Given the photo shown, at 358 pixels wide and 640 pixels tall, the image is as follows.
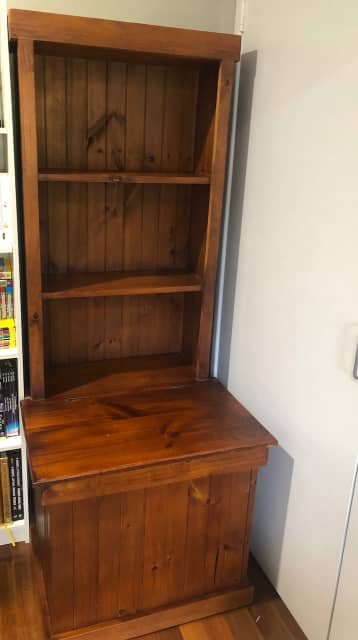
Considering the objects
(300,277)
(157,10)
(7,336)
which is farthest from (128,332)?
(157,10)

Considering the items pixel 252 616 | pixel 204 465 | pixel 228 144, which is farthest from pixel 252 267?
pixel 252 616

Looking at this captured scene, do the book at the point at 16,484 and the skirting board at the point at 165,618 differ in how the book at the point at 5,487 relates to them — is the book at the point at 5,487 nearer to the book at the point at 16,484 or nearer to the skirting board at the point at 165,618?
the book at the point at 16,484

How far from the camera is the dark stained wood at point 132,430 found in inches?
62.7

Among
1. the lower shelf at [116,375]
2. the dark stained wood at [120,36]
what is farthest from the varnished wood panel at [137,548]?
the dark stained wood at [120,36]

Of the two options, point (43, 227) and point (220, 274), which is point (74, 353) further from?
point (220, 274)

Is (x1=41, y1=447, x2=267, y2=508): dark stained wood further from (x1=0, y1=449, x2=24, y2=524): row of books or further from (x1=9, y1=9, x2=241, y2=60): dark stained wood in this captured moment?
(x1=9, y1=9, x2=241, y2=60): dark stained wood

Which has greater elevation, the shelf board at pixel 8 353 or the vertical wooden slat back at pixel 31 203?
the vertical wooden slat back at pixel 31 203

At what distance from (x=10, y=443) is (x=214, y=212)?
43.2 inches

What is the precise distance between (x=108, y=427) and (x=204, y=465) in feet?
1.05

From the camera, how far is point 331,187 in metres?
1.52

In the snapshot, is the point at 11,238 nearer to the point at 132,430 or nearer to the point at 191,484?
the point at 132,430

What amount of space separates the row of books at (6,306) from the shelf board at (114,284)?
0.12 metres

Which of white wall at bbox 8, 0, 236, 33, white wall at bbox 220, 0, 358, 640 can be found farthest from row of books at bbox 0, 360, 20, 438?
white wall at bbox 8, 0, 236, 33

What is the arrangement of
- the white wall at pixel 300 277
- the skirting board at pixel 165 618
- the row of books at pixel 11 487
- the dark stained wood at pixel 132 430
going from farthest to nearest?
the row of books at pixel 11 487, the skirting board at pixel 165 618, the dark stained wood at pixel 132 430, the white wall at pixel 300 277
